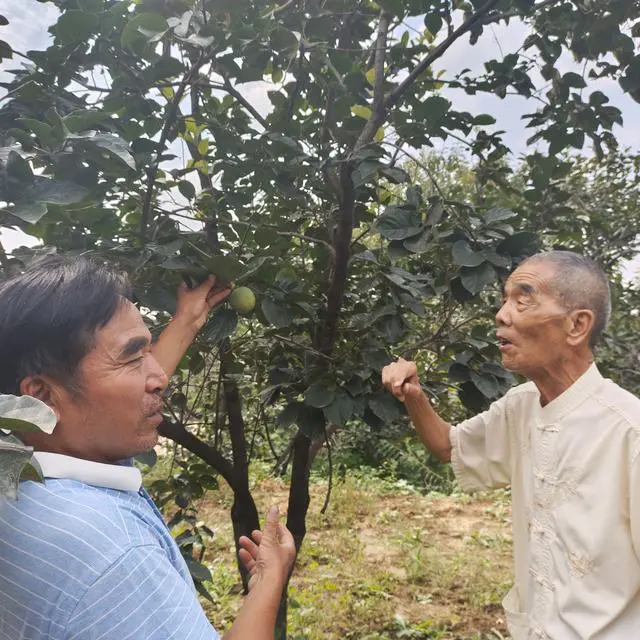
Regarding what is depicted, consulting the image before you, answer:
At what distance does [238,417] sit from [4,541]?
1467 mm

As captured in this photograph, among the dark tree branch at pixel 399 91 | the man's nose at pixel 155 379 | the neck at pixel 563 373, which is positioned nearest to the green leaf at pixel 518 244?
the neck at pixel 563 373

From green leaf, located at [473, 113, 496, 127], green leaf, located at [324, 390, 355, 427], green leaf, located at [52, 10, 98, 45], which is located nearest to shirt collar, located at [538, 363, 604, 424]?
green leaf, located at [324, 390, 355, 427]

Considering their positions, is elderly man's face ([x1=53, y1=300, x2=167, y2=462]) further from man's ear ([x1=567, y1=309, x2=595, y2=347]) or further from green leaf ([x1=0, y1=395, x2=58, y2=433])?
man's ear ([x1=567, y1=309, x2=595, y2=347])

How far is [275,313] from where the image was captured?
142 centimetres

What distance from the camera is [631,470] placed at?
4.22 ft

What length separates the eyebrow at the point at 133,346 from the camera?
0.89 metres

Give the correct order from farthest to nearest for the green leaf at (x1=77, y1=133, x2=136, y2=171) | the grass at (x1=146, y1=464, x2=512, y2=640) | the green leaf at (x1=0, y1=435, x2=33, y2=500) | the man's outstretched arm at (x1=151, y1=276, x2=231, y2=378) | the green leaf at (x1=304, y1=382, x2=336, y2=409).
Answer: the grass at (x1=146, y1=464, x2=512, y2=640), the green leaf at (x1=304, y1=382, x2=336, y2=409), the man's outstretched arm at (x1=151, y1=276, x2=231, y2=378), the green leaf at (x1=77, y1=133, x2=136, y2=171), the green leaf at (x1=0, y1=435, x2=33, y2=500)

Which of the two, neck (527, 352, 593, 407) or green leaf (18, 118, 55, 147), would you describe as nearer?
green leaf (18, 118, 55, 147)

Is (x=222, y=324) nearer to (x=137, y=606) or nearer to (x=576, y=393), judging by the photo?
(x=137, y=606)

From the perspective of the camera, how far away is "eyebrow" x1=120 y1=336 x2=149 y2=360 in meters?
0.89

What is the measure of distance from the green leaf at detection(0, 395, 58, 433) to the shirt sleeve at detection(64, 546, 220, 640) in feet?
1.02

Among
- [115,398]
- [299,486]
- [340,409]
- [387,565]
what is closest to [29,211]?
[115,398]

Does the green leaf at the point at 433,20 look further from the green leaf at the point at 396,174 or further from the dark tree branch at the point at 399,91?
the green leaf at the point at 396,174

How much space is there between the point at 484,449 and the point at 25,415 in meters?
1.46
